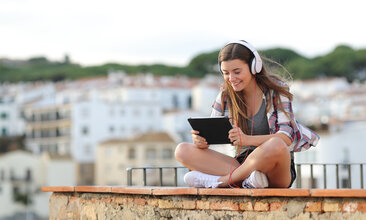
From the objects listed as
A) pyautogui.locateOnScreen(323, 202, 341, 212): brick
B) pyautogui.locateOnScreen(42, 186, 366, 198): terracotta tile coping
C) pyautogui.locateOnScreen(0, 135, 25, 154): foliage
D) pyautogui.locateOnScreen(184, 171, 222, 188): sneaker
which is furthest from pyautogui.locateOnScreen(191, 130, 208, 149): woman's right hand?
pyautogui.locateOnScreen(0, 135, 25, 154): foliage

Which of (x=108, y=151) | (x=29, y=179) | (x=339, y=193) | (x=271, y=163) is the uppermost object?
(x=108, y=151)

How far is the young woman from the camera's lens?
583 centimetres

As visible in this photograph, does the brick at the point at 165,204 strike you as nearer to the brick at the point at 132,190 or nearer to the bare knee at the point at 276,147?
the brick at the point at 132,190

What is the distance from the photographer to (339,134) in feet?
170

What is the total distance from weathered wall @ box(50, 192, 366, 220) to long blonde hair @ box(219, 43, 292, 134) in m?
0.81

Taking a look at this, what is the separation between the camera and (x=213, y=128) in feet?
19.2

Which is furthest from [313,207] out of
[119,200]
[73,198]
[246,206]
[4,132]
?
[4,132]

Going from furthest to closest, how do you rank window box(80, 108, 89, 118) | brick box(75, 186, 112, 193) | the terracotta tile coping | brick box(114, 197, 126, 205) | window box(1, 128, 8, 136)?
1. window box(1, 128, 8, 136)
2. window box(80, 108, 89, 118)
3. brick box(75, 186, 112, 193)
4. brick box(114, 197, 126, 205)
5. the terracotta tile coping

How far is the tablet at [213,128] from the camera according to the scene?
576 centimetres

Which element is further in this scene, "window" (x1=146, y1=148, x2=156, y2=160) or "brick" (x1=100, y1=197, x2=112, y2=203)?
"window" (x1=146, y1=148, x2=156, y2=160)

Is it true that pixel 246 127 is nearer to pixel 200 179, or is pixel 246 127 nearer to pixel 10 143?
pixel 200 179

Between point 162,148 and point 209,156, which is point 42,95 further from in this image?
point 209,156

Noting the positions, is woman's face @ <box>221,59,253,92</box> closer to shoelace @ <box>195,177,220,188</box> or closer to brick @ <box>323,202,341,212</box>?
shoelace @ <box>195,177,220,188</box>

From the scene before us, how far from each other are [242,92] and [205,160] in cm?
68
